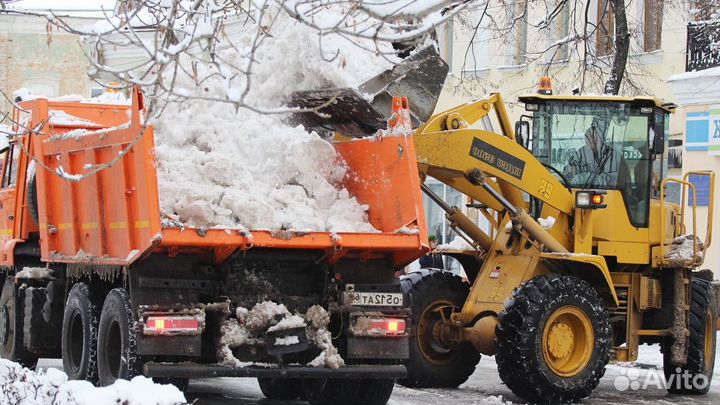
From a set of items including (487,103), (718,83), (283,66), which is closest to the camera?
(283,66)

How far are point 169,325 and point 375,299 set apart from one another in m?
1.66

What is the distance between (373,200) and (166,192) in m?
1.73

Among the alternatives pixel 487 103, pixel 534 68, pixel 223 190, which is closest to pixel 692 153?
pixel 534 68

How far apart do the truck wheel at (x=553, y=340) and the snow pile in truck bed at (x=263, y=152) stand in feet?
6.38

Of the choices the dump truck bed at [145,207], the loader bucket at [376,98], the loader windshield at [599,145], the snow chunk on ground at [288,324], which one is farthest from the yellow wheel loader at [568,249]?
the snow chunk on ground at [288,324]

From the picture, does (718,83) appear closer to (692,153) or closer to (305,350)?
(692,153)

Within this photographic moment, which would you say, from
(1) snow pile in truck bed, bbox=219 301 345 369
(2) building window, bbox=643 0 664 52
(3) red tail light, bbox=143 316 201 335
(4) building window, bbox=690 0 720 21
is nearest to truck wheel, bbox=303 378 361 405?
(1) snow pile in truck bed, bbox=219 301 345 369

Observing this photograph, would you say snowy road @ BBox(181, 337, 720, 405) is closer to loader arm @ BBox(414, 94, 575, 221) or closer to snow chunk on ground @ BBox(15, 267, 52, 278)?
snow chunk on ground @ BBox(15, 267, 52, 278)

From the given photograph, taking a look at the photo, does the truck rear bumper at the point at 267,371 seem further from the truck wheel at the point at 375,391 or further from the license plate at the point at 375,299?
the truck wheel at the point at 375,391

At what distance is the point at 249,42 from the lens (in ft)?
42.1

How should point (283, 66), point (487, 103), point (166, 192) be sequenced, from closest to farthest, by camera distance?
1. point (166, 192)
2. point (283, 66)
3. point (487, 103)

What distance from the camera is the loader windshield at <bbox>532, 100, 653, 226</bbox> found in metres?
14.4

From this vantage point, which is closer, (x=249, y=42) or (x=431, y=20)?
(x=431, y=20)

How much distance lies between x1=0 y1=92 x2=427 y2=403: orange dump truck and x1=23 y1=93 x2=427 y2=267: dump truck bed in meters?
0.01
